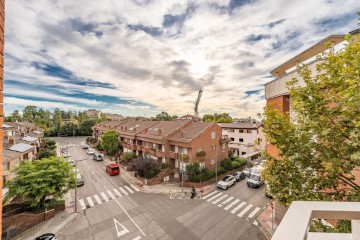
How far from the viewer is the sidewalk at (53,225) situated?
15.9 m

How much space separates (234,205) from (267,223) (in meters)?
4.19

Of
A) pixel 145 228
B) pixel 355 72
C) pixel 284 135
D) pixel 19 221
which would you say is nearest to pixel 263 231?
pixel 145 228

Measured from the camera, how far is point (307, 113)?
6.66m

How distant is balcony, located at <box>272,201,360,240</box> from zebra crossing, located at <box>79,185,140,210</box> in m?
22.9

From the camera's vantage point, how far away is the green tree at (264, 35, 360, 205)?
222 inches

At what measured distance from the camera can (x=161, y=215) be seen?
1858 centimetres

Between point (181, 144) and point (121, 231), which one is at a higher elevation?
point (181, 144)

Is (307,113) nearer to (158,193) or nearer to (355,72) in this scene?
(355,72)

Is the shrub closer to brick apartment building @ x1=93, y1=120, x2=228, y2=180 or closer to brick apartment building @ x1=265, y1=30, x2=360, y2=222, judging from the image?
brick apartment building @ x1=93, y1=120, x2=228, y2=180

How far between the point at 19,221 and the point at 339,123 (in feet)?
75.9

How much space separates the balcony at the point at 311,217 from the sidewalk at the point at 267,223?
1626cm

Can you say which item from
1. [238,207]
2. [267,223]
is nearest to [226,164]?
[238,207]

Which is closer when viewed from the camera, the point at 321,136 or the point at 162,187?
the point at 321,136

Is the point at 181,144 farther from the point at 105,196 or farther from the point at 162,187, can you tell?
the point at 105,196
